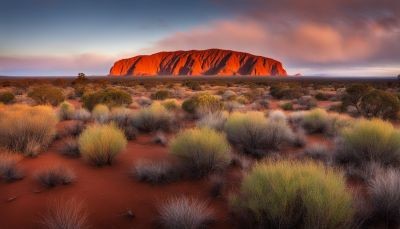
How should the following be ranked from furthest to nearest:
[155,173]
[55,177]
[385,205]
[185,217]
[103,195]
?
[155,173]
[55,177]
[103,195]
[385,205]
[185,217]

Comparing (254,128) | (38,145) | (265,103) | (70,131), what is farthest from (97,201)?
(265,103)

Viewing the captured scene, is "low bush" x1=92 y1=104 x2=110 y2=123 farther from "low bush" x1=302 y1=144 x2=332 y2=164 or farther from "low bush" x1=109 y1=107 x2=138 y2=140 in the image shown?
"low bush" x1=302 y1=144 x2=332 y2=164

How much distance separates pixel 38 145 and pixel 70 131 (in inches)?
77.8

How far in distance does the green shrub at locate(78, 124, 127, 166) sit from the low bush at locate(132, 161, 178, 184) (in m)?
0.89

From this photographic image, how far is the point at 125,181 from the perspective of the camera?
5.30m

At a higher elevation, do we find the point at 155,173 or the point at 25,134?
the point at 25,134

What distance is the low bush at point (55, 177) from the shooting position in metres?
4.96

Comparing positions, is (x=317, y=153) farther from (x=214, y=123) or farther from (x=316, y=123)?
(x=316, y=123)

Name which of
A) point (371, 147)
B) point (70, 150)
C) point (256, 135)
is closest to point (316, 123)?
point (256, 135)

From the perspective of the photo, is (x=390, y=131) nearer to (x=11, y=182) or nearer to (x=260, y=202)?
(x=260, y=202)

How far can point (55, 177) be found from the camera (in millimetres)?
5000

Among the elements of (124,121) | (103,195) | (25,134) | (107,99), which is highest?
(107,99)

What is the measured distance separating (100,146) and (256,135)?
366cm

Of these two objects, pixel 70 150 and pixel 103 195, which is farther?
pixel 70 150
